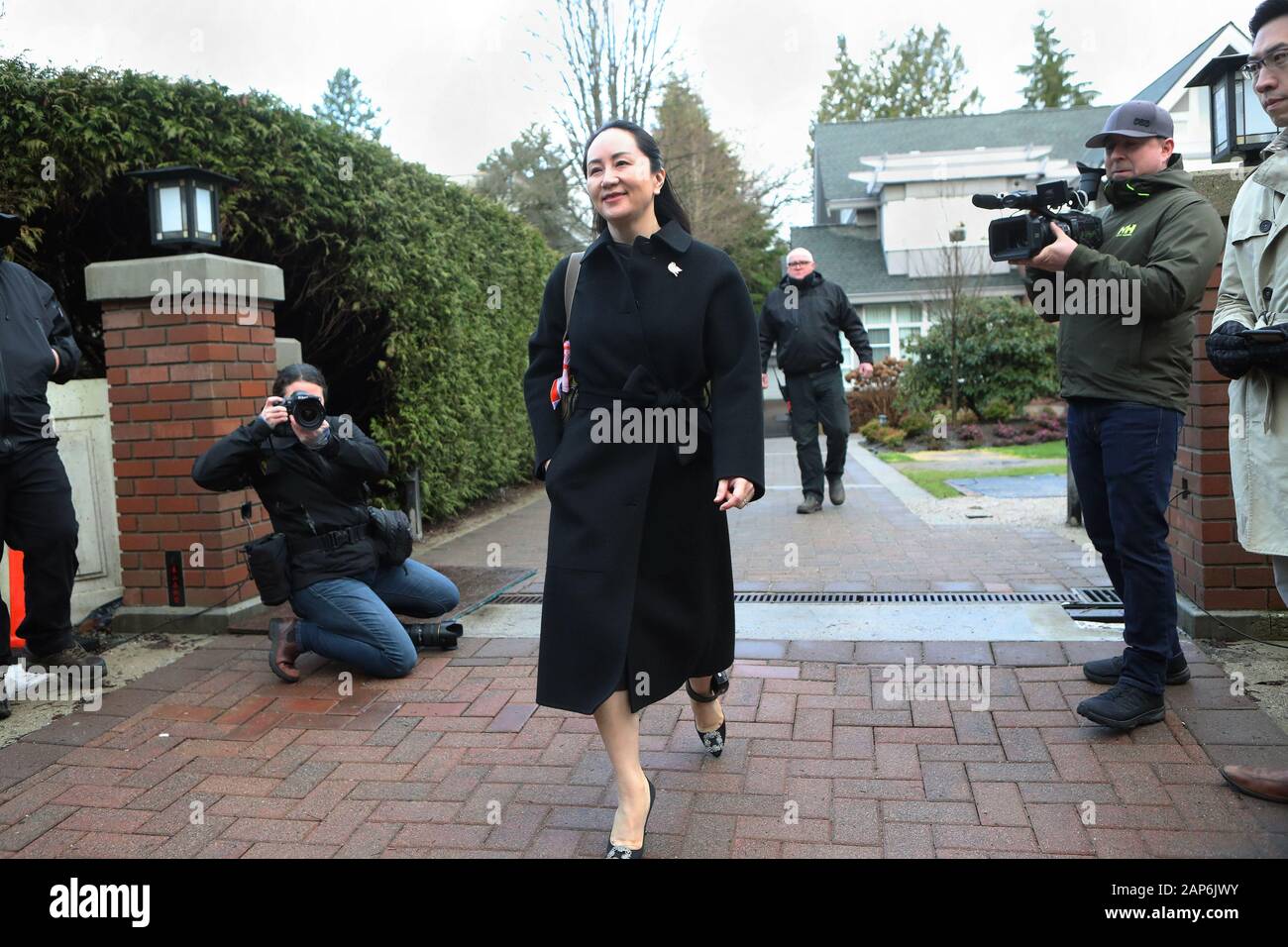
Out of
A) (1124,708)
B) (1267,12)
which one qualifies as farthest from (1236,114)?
(1124,708)

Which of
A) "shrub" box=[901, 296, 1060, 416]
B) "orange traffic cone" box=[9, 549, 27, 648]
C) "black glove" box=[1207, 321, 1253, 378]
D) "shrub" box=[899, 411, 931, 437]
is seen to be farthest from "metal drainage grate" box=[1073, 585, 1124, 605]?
"shrub" box=[901, 296, 1060, 416]

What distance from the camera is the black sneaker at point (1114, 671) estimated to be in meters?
3.77

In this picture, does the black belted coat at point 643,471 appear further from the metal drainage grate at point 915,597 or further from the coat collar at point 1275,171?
the metal drainage grate at point 915,597

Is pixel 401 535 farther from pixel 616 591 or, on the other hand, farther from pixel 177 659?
pixel 616 591

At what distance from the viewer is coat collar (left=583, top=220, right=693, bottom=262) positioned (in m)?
2.87

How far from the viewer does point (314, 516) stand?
4.39 m

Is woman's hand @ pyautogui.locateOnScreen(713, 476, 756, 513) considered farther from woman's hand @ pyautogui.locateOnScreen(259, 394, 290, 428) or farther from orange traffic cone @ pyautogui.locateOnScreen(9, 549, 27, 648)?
orange traffic cone @ pyautogui.locateOnScreen(9, 549, 27, 648)

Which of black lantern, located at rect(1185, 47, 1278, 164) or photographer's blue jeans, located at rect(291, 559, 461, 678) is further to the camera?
black lantern, located at rect(1185, 47, 1278, 164)

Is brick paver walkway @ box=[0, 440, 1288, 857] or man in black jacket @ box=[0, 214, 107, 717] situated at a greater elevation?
man in black jacket @ box=[0, 214, 107, 717]

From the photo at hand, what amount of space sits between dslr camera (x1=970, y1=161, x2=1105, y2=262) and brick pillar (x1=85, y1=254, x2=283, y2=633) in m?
3.59
